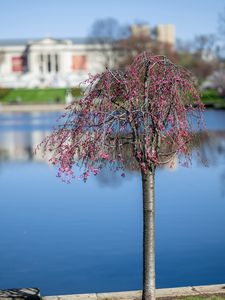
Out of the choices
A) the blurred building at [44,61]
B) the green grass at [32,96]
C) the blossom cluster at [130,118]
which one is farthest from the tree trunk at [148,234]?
the blurred building at [44,61]

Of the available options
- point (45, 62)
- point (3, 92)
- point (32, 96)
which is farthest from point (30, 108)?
point (45, 62)

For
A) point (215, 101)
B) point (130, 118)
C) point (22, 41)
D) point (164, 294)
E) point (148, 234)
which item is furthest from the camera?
point (22, 41)

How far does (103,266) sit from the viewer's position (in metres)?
9.77

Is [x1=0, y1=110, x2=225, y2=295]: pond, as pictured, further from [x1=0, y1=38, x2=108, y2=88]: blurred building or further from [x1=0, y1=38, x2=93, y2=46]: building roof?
[x1=0, y1=38, x2=93, y2=46]: building roof

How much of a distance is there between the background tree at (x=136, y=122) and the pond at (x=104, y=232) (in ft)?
8.31

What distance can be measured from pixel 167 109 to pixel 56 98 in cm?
6834

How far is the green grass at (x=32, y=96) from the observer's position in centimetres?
7450

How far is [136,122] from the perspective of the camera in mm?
6672

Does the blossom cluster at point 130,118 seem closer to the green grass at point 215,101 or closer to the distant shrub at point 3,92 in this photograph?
the green grass at point 215,101

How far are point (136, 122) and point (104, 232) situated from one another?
5.54 meters

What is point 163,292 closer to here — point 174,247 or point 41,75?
point 174,247

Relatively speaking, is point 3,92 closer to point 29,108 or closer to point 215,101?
point 29,108

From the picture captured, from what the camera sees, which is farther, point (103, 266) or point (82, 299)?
point (103, 266)

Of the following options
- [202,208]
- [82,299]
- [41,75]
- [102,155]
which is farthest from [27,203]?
[41,75]
